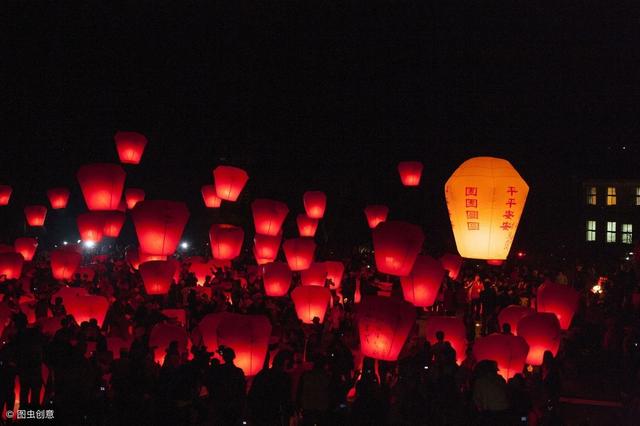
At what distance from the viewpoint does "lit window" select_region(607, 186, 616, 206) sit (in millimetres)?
35562

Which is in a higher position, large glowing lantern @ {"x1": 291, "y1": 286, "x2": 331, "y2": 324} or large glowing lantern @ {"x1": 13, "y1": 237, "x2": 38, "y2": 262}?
large glowing lantern @ {"x1": 13, "y1": 237, "x2": 38, "y2": 262}

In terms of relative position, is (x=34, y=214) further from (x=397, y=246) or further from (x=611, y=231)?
(x=611, y=231)

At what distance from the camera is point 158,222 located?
10.1 metres

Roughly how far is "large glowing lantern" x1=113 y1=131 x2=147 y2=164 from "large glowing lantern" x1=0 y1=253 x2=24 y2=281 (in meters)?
3.65

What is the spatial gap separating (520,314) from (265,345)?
4527 millimetres

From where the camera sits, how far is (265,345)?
7.48 meters


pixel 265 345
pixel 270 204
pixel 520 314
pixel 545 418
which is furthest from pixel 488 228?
pixel 270 204

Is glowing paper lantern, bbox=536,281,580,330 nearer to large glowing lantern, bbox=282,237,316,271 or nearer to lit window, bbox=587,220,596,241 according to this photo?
large glowing lantern, bbox=282,237,316,271

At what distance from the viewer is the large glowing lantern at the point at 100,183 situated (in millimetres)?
11656

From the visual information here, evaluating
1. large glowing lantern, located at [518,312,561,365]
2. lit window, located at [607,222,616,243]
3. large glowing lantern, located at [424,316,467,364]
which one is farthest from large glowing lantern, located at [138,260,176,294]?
lit window, located at [607,222,616,243]

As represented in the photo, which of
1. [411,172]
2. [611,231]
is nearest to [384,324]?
Answer: [411,172]

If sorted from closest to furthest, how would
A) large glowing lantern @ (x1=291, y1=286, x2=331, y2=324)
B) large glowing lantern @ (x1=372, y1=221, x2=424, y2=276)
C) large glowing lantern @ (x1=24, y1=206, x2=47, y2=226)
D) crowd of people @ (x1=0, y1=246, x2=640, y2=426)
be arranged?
crowd of people @ (x1=0, y1=246, x2=640, y2=426) → large glowing lantern @ (x1=372, y1=221, x2=424, y2=276) → large glowing lantern @ (x1=291, y1=286, x2=331, y2=324) → large glowing lantern @ (x1=24, y1=206, x2=47, y2=226)

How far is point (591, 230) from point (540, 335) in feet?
101

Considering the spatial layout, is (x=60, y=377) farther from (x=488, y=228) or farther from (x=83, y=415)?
(x=488, y=228)
